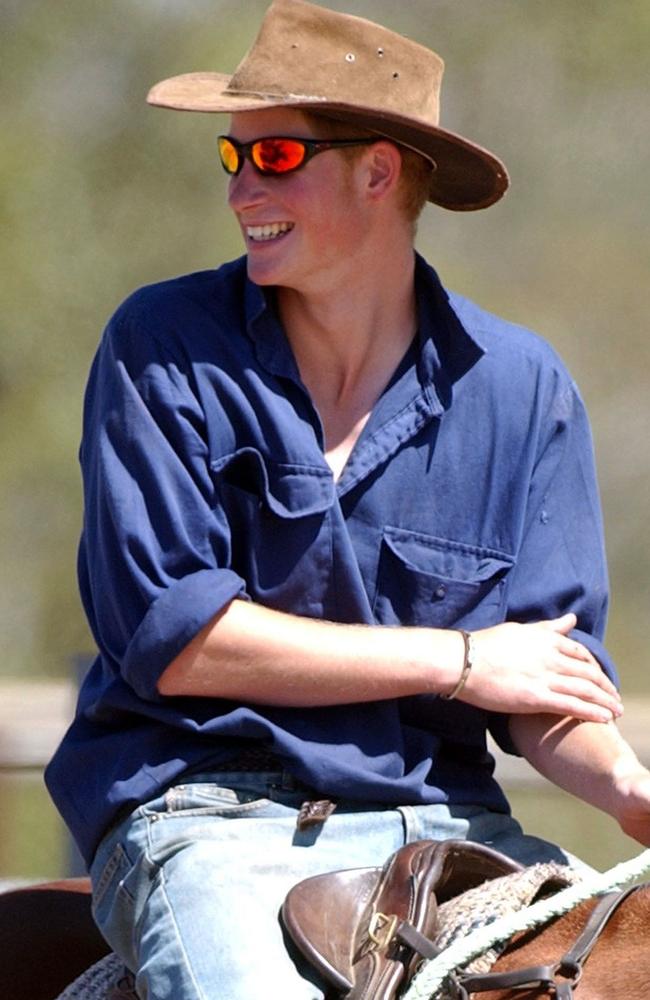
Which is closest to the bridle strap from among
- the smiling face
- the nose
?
the smiling face

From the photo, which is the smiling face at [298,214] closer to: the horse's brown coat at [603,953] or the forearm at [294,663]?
the forearm at [294,663]

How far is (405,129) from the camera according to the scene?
123 inches

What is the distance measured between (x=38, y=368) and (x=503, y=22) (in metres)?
3.84

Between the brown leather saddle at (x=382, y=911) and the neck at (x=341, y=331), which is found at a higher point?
the neck at (x=341, y=331)

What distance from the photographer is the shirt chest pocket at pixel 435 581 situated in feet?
9.78

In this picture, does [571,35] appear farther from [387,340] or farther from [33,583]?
[387,340]

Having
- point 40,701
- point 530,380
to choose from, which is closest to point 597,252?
point 40,701

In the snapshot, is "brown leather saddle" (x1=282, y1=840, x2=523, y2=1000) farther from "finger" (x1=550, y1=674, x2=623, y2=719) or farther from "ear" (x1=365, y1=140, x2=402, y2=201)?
"ear" (x1=365, y1=140, x2=402, y2=201)

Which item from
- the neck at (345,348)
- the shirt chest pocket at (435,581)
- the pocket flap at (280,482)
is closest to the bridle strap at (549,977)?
the shirt chest pocket at (435,581)

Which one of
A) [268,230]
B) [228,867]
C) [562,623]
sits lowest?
[228,867]

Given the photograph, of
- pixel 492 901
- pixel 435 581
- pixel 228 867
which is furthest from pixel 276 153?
pixel 492 901

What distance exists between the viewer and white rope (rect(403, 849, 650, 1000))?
2.31m

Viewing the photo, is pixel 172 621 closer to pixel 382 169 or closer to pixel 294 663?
pixel 294 663

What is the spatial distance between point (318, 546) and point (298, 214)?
58cm
